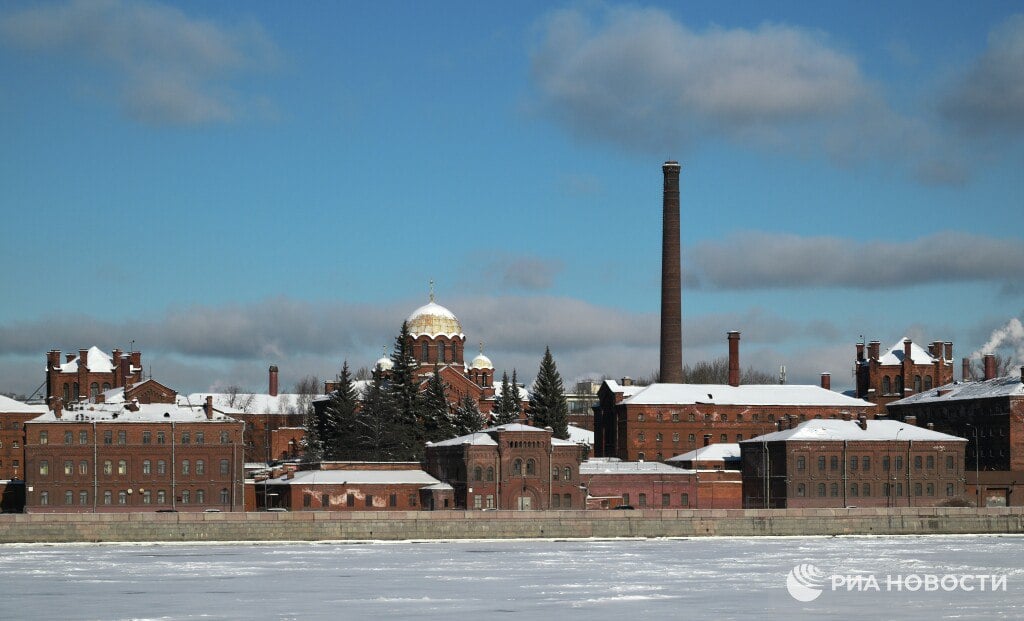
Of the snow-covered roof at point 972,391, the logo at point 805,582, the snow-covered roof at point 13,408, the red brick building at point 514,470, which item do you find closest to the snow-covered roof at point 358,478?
the red brick building at point 514,470

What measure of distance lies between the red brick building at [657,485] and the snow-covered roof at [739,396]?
15178 millimetres

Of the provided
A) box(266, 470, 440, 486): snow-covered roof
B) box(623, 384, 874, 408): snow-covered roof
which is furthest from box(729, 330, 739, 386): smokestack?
box(266, 470, 440, 486): snow-covered roof

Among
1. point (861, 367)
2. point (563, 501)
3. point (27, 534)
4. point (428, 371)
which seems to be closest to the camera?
point (27, 534)

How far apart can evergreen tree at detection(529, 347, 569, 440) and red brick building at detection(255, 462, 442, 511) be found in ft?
57.4

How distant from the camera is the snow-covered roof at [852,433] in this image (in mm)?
91750

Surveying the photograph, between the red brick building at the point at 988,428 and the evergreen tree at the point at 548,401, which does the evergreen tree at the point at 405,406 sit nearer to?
the evergreen tree at the point at 548,401

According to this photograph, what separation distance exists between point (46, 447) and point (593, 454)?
46796 millimetres

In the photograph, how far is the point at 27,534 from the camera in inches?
2670

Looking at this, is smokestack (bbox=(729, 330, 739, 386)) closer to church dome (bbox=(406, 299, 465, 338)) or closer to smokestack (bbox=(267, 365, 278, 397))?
church dome (bbox=(406, 299, 465, 338))

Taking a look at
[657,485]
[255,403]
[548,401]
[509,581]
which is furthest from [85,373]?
[509,581]

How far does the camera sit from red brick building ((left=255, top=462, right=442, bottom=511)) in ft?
278

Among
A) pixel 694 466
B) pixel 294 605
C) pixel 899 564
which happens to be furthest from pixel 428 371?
pixel 294 605

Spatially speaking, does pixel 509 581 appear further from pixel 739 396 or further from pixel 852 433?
pixel 739 396

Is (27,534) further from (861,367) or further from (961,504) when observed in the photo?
(861,367)
